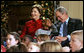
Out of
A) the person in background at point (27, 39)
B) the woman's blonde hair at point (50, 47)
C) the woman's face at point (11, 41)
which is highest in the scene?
the woman's blonde hair at point (50, 47)

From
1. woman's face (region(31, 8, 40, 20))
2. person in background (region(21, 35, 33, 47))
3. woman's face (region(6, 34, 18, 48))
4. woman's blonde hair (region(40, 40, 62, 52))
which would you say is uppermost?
woman's face (region(31, 8, 40, 20))

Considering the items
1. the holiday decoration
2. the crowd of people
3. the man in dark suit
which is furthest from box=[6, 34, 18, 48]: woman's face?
the holiday decoration

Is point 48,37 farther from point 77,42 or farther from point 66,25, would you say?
point 77,42

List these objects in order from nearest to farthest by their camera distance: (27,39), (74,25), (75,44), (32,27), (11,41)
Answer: (75,44), (11,41), (74,25), (27,39), (32,27)

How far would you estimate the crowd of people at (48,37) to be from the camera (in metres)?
4.09

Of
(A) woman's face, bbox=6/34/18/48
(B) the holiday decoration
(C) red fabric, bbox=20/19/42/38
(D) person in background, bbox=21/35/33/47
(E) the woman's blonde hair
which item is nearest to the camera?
(E) the woman's blonde hair

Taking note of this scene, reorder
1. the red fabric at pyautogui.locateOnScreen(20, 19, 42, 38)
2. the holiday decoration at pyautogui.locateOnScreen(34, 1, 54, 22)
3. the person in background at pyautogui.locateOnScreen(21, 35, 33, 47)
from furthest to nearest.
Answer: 1. the holiday decoration at pyautogui.locateOnScreen(34, 1, 54, 22)
2. the red fabric at pyautogui.locateOnScreen(20, 19, 42, 38)
3. the person in background at pyautogui.locateOnScreen(21, 35, 33, 47)

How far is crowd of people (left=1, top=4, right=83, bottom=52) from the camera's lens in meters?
4.09

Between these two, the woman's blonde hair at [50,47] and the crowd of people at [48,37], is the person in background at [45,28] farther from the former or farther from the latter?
the woman's blonde hair at [50,47]

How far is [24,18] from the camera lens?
1453cm

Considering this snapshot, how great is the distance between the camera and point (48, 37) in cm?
544

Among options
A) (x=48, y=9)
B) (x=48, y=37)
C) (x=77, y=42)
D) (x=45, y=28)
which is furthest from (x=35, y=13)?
(x=48, y=9)

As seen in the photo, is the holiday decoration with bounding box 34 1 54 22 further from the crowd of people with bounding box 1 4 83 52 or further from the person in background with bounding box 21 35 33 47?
the person in background with bounding box 21 35 33 47

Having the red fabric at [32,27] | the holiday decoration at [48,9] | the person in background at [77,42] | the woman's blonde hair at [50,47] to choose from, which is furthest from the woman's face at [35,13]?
the holiday decoration at [48,9]
